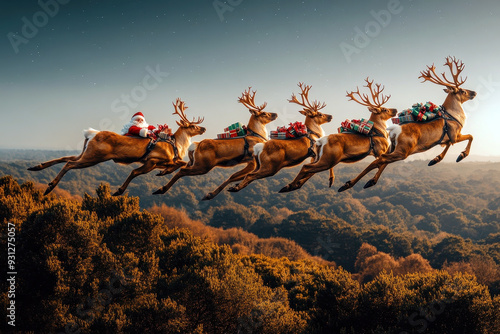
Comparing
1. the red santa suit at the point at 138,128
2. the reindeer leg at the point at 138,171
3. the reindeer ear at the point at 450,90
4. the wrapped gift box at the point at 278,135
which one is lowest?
the reindeer leg at the point at 138,171

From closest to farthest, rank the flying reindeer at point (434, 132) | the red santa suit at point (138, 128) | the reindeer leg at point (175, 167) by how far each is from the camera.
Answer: the flying reindeer at point (434, 132)
the reindeer leg at point (175, 167)
the red santa suit at point (138, 128)

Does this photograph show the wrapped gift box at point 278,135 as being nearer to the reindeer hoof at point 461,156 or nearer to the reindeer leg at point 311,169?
the reindeer leg at point 311,169

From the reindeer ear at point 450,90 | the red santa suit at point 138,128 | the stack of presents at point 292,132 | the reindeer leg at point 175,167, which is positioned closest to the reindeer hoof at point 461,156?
the reindeer ear at point 450,90

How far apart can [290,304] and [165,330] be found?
1922 cm

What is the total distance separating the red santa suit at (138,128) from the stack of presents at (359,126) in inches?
175

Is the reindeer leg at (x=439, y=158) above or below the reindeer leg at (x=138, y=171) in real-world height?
above

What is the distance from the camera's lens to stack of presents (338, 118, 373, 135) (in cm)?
823

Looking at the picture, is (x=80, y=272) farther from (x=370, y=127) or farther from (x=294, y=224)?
(x=294, y=224)

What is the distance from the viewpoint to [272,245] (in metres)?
124

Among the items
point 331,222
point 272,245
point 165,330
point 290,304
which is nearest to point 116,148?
point 165,330

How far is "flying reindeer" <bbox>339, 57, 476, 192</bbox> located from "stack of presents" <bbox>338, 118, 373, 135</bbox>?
0.46 m

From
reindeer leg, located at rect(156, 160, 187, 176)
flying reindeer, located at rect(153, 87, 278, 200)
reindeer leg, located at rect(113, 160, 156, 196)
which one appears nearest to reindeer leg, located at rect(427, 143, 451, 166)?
flying reindeer, located at rect(153, 87, 278, 200)

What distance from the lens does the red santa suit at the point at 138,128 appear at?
9859mm

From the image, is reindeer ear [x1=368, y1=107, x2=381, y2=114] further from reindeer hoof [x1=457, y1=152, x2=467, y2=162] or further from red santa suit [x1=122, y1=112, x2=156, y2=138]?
red santa suit [x1=122, y1=112, x2=156, y2=138]
